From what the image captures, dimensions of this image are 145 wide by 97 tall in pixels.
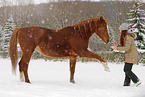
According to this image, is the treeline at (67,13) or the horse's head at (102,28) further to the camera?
the treeline at (67,13)

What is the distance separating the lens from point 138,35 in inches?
529

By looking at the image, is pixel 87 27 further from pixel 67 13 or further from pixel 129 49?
pixel 67 13

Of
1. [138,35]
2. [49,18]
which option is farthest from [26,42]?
[49,18]

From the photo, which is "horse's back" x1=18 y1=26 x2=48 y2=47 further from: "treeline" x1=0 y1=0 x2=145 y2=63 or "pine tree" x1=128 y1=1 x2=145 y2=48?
"treeline" x1=0 y1=0 x2=145 y2=63

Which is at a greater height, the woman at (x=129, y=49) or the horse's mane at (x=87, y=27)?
the horse's mane at (x=87, y=27)

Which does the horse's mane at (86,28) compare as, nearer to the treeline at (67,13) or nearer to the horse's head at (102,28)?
the horse's head at (102,28)

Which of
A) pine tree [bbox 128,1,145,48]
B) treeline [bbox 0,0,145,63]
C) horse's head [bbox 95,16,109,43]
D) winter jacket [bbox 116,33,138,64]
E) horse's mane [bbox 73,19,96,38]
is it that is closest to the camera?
winter jacket [bbox 116,33,138,64]

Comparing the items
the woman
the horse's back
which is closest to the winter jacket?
the woman

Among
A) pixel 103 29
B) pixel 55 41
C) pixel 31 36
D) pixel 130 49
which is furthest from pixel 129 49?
pixel 31 36

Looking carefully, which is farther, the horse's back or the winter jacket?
the horse's back

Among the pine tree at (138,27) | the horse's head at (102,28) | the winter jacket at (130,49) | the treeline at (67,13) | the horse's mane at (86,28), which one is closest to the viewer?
the winter jacket at (130,49)

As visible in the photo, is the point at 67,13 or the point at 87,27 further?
the point at 67,13

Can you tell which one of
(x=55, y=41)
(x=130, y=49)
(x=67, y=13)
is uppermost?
(x=67, y=13)

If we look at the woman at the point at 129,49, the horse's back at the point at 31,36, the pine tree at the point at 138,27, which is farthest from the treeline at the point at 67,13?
the woman at the point at 129,49
